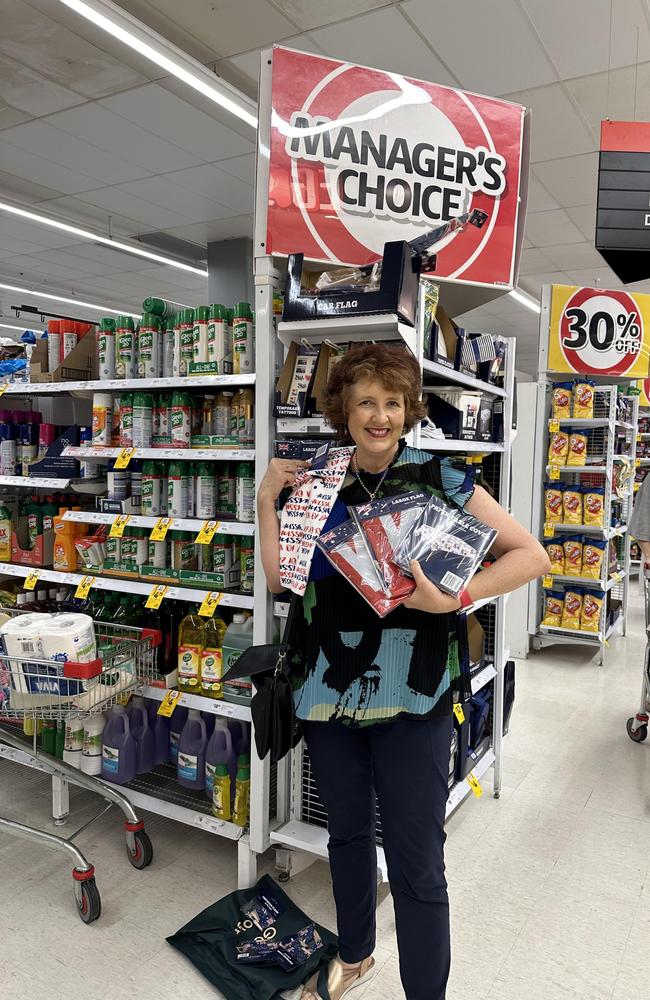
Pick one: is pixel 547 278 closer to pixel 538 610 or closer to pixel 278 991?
pixel 538 610

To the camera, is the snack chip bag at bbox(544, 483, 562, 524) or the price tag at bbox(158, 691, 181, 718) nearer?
the price tag at bbox(158, 691, 181, 718)

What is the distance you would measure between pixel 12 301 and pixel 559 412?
11.5 meters

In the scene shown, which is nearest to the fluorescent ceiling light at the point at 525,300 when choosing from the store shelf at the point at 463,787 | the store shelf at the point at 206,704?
the store shelf at the point at 463,787

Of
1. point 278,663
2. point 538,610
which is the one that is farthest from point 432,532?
point 538,610

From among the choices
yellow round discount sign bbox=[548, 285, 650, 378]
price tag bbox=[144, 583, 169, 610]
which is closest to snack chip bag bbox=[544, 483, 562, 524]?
yellow round discount sign bbox=[548, 285, 650, 378]

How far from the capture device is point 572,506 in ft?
18.2

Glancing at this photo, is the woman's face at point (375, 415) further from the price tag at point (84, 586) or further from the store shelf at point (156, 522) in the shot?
the price tag at point (84, 586)

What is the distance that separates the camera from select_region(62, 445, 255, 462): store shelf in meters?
2.49

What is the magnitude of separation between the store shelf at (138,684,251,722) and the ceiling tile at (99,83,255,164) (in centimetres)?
459

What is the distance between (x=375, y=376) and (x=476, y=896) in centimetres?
Answer: 204

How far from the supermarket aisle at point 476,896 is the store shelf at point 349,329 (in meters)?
2.01

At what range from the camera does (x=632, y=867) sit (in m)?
2.79

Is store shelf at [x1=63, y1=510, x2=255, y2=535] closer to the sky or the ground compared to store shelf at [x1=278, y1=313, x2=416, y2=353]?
closer to the ground

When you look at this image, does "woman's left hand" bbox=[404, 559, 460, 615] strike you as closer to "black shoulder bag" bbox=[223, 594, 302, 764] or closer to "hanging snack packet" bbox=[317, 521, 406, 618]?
"hanging snack packet" bbox=[317, 521, 406, 618]
